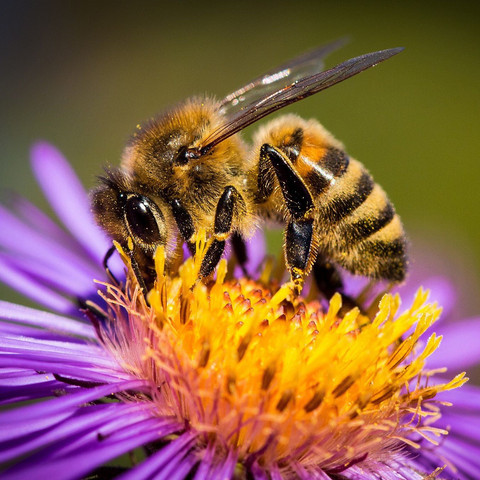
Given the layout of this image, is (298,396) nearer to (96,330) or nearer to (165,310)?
(165,310)

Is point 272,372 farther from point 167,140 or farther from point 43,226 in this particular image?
point 43,226

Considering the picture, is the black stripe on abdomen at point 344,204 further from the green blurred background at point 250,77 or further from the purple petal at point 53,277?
the green blurred background at point 250,77

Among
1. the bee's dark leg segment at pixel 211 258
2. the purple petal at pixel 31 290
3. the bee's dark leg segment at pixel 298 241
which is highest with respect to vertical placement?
the bee's dark leg segment at pixel 298 241

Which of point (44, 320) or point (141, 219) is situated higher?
point (141, 219)

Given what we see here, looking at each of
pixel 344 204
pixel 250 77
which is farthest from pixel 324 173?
pixel 250 77

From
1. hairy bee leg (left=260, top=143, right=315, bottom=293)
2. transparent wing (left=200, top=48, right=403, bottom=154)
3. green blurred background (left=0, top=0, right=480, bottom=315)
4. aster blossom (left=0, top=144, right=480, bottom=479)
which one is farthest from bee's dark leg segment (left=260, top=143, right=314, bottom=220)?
green blurred background (left=0, top=0, right=480, bottom=315)

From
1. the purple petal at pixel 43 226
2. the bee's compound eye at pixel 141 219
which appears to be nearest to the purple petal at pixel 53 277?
the purple petal at pixel 43 226

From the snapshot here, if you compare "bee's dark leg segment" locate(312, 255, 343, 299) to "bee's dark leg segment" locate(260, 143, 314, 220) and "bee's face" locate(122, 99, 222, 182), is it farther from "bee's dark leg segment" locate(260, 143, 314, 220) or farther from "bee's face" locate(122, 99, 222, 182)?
"bee's face" locate(122, 99, 222, 182)
